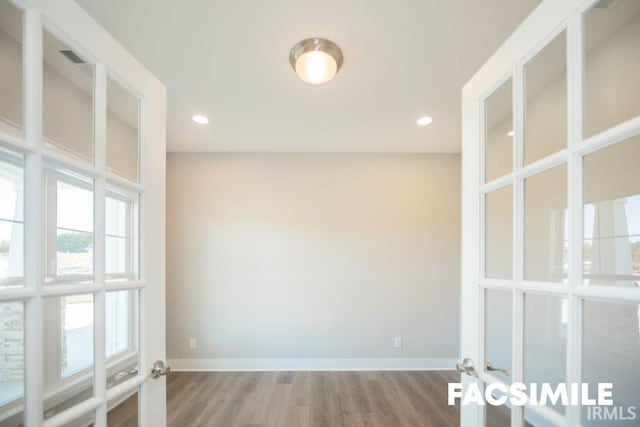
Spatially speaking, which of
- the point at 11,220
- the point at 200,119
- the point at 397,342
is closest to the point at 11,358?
the point at 11,220

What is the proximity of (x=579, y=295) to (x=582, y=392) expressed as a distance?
24cm

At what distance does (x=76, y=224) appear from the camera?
886 millimetres

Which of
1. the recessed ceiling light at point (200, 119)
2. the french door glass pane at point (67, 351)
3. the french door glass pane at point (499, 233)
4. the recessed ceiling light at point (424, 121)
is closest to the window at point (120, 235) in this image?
the french door glass pane at point (67, 351)

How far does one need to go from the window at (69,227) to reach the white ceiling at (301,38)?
1.12 m

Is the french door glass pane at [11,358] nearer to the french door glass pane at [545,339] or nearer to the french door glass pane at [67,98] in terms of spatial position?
the french door glass pane at [67,98]

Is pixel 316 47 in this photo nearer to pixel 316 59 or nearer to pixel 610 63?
pixel 316 59

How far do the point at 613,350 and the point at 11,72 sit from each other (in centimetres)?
168

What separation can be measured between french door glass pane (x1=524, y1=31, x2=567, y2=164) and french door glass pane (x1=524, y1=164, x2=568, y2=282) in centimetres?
8

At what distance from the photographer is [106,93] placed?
38.3 inches

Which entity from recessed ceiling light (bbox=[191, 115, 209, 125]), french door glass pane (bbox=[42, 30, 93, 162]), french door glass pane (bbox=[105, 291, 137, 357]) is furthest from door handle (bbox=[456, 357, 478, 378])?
recessed ceiling light (bbox=[191, 115, 209, 125])

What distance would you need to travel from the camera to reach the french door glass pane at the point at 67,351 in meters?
0.78

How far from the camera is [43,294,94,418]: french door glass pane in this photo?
776 mm

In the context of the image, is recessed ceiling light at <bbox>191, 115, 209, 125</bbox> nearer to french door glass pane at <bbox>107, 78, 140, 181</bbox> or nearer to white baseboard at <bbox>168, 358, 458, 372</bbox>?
french door glass pane at <bbox>107, 78, 140, 181</bbox>

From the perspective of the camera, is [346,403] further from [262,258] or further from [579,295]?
[579,295]
